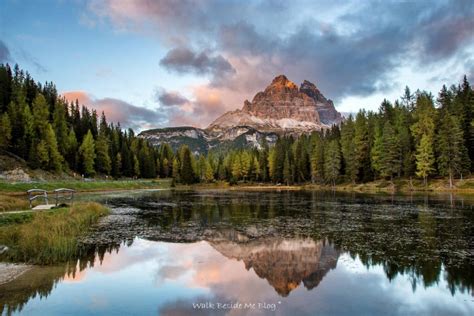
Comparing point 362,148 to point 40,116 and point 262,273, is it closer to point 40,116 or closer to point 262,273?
point 40,116

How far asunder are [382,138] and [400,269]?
80.2 m

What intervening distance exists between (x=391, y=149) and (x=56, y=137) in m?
87.4

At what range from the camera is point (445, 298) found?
44.9ft

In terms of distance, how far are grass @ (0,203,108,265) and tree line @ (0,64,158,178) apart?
206ft

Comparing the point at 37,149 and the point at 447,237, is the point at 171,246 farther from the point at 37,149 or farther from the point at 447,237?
the point at 37,149

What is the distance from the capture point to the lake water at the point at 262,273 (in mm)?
13070

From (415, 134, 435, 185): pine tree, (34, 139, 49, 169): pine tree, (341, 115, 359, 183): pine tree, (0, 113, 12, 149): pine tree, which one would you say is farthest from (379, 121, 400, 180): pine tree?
(0, 113, 12, 149): pine tree

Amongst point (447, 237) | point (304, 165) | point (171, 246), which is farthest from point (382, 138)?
point (171, 246)

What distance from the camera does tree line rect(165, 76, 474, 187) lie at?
3051 inches

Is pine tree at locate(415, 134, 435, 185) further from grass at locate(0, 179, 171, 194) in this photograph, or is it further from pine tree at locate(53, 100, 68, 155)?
pine tree at locate(53, 100, 68, 155)

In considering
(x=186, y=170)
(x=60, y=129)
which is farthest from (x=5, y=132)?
(x=186, y=170)

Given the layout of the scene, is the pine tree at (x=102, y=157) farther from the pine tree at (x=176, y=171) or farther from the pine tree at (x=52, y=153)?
the pine tree at (x=176, y=171)

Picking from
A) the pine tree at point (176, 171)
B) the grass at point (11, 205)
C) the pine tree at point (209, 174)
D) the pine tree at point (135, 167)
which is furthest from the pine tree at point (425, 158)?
the pine tree at point (135, 167)

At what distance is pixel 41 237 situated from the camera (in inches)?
835
